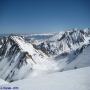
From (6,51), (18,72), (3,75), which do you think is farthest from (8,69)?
(6,51)

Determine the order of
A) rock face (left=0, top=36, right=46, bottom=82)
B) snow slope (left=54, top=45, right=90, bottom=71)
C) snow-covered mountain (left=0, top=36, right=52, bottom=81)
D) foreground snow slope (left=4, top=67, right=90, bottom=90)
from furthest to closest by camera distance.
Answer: snow-covered mountain (left=0, top=36, right=52, bottom=81), rock face (left=0, top=36, right=46, bottom=82), snow slope (left=54, top=45, right=90, bottom=71), foreground snow slope (left=4, top=67, right=90, bottom=90)

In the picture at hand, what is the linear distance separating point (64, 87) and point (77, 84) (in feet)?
3.23

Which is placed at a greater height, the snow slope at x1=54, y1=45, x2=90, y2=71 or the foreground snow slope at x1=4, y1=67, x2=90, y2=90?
the foreground snow slope at x1=4, y1=67, x2=90, y2=90

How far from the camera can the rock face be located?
131 metres

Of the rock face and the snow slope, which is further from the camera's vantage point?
the rock face

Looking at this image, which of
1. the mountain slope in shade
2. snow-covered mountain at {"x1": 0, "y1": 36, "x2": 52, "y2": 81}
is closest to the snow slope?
the mountain slope in shade

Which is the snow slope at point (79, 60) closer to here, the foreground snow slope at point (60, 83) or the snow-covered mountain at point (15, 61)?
the snow-covered mountain at point (15, 61)

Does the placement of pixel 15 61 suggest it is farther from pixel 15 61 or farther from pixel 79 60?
pixel 79 60

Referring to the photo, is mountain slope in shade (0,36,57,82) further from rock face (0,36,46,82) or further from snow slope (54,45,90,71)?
snow slope (54,45,90,71)

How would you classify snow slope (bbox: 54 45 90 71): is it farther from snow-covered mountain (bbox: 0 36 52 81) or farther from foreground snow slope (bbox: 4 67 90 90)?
foreground snow slope (bbox: 4 67 90 90)

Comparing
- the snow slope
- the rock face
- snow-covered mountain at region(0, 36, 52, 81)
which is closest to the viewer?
the snow slope

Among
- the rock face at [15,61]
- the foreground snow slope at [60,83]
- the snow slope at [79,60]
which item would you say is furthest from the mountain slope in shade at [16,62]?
the foreground snow slope at [60,83]

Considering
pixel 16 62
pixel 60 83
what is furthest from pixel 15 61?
pixel 60 83

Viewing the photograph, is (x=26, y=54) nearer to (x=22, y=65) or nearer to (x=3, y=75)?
(x=22, y=65)
